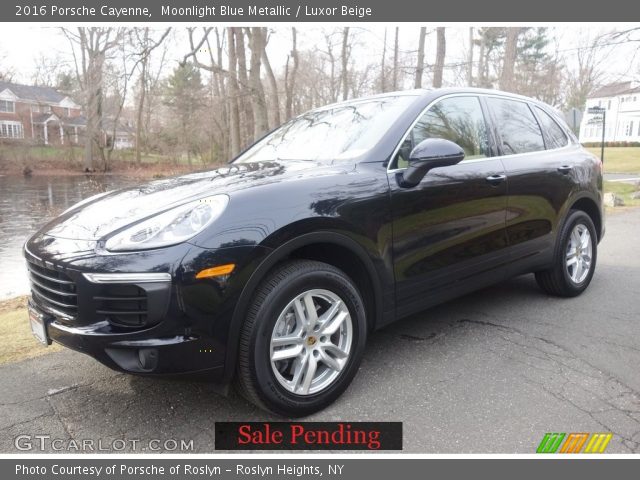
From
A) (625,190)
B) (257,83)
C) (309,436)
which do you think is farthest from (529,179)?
(625,190)

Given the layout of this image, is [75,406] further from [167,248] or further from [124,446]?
[167,248]

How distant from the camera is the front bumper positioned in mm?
2225

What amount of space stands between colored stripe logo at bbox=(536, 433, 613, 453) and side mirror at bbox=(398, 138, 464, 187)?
157 centimetres

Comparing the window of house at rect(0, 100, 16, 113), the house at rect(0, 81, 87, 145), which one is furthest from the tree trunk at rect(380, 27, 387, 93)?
the window of house at rect(0, 100, 16, 113)

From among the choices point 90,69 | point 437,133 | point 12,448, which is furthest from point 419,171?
point 90,69

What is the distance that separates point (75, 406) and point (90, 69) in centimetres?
3425

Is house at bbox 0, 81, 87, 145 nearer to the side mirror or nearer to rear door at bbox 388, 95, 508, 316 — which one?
rear door at bbox 388, 95, 508, 316

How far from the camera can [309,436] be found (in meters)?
2.56

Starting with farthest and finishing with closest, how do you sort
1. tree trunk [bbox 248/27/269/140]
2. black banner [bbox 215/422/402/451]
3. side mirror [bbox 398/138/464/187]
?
tree trunk [bbox 248/27/269/140] < side mirror [bbox 398/138/464/187] < black banner [bbox 215/422/402/451]

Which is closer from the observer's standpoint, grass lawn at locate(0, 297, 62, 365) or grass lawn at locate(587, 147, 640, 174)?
grass lawn at locate(0, 297, 62, 365)

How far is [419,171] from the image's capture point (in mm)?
3057

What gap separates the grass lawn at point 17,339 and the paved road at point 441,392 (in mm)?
166

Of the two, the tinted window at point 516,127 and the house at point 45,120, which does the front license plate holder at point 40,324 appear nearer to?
the tinted window at point 516,127

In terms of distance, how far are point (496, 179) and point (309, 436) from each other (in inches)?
89.1
